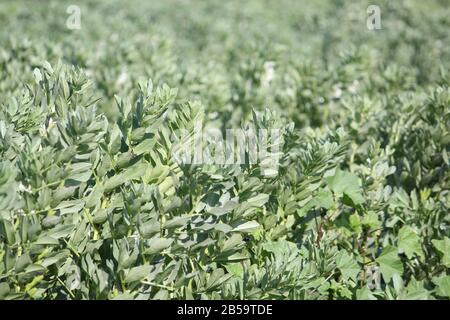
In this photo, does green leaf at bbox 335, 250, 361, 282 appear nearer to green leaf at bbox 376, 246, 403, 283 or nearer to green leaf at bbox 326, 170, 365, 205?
green leaf at bbox 376, 246, 403, 283

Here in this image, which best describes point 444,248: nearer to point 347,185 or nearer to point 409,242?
point 409,242

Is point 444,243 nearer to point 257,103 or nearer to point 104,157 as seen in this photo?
point 104,157

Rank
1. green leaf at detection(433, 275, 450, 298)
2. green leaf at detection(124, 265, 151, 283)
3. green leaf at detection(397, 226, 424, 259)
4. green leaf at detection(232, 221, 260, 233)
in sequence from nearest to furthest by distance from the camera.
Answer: green leaf at detection(124, 265, 151, 283) → green leaf at detection(232, 221, 260, 233) → green leaf at detection(433, 275, 450, 298) → green leaf at detection(397, 226, 424, 259)

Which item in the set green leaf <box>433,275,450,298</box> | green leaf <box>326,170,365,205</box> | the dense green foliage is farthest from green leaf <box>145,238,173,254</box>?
green leaf <box>433,275,450,298</box>

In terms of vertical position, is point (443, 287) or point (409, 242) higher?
point (409, 242)

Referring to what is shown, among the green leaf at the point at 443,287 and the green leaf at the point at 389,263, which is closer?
the green leaf at the point at 443,287

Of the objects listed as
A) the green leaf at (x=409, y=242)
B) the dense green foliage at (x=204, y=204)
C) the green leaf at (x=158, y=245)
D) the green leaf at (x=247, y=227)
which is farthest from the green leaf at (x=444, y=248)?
the green leaf at (x=158, y=245)

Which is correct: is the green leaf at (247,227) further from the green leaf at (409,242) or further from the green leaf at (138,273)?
the green leaf at (409,242)

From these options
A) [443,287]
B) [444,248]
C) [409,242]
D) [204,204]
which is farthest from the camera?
[409,242]

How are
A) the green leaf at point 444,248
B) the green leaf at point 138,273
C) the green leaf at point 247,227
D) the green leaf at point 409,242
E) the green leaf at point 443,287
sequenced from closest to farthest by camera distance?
the green leaf at point 138,273 → the green leaf at point 247,227 → the green leaf at point 443,287 → the green leaf at point 444,248 → the green leaf at point 409,242

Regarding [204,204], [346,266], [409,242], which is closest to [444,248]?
[409,242]

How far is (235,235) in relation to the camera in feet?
7.38

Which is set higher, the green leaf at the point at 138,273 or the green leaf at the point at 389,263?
the green leaf at the point at 138,273

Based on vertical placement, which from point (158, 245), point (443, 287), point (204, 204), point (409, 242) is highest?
point (204, 204)
